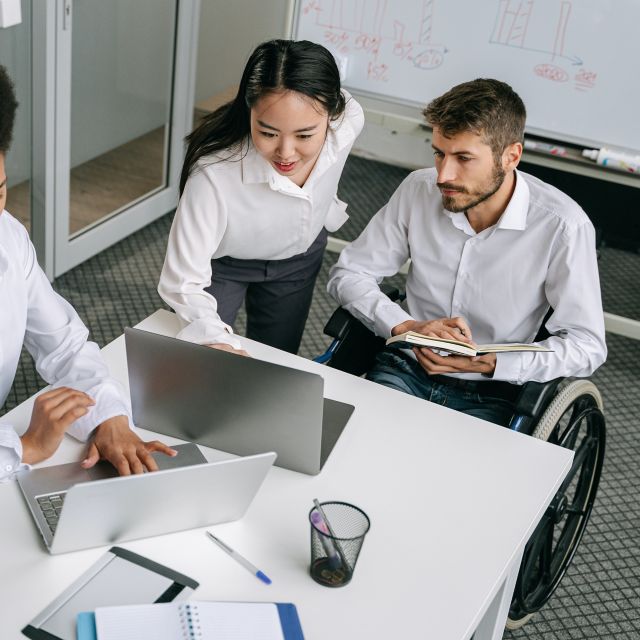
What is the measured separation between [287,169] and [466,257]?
47cm

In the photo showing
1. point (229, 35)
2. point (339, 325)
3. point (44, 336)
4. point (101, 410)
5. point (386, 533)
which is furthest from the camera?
point (229, 35)

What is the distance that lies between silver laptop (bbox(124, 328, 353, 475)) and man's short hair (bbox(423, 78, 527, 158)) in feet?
2.47

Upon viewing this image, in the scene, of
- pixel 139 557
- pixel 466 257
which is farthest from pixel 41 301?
pixel 466 257

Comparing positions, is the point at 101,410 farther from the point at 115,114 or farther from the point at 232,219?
the point at 115,114

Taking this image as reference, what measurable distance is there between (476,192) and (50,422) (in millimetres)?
1019

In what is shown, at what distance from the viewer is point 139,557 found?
130 centimetres

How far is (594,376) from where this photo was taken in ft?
10.8

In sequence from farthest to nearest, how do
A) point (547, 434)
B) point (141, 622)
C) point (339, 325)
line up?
point (339, 325), point (547, 434), point (141, 622)

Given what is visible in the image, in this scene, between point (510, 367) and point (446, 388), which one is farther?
point (446, 388)

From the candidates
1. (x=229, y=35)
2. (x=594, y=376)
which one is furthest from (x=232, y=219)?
(x=229, y=35)

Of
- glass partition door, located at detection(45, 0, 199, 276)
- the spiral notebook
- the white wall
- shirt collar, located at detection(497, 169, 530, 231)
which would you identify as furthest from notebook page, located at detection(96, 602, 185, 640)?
the white wall

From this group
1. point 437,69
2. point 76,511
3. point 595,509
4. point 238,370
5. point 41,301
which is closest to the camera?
point 76,511

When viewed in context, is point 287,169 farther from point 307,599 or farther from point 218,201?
point 307,599

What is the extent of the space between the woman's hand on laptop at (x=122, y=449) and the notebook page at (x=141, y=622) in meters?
0.27
